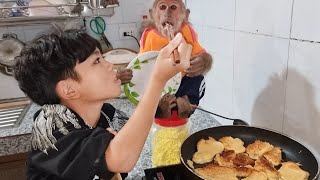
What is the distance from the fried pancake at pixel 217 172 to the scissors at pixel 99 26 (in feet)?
3.11

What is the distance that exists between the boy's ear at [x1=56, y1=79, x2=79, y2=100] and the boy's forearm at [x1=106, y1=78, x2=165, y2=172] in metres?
0.15

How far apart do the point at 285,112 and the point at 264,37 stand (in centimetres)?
20

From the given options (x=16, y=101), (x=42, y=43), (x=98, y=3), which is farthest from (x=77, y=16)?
(x=42, y=43)

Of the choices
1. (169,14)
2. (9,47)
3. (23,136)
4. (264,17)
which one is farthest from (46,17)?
(264,17)

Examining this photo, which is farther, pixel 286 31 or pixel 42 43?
pixel 286 31

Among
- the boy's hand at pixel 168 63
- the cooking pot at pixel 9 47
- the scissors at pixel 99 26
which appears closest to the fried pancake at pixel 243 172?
the boy's hand at pixel 168 63

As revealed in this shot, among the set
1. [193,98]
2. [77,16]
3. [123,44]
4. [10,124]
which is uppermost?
[77,16]

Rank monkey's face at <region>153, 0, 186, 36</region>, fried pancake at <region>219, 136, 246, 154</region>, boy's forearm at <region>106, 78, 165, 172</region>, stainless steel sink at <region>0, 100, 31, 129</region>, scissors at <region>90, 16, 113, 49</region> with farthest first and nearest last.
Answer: scissors at <region>90, 16, 113, 49</region> → stainless steel sink at <region>0, 100, 31, 129</region> → monkey's face at <region>153, 0, 186, 36</region> → fried pancake at <region>219, 136, 246, 154</region> → boy's forearm at <region>106, 78, 165, 172</region>

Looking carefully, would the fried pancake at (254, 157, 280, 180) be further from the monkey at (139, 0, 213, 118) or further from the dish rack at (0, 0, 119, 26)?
the dish rack at (0, 0, 119, 26)

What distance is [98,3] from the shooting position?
4.22 feet

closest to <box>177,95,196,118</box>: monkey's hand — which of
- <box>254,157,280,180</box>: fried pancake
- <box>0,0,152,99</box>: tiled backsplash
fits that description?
<box>254,157,280,180</box>: fried pancake

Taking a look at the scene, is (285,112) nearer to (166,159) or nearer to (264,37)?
(264,37)

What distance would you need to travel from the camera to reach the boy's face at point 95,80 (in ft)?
1.83

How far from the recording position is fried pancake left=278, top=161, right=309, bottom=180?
0.57m
